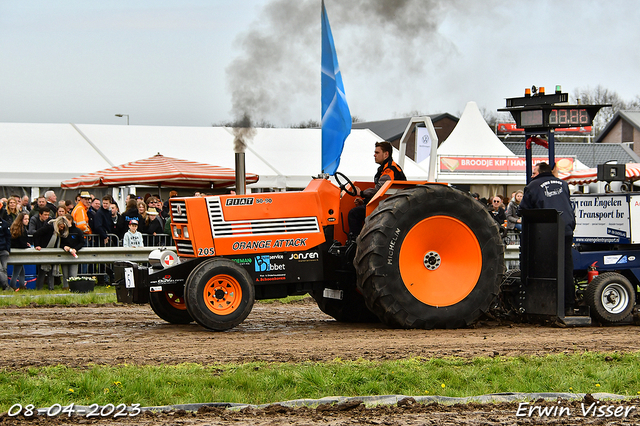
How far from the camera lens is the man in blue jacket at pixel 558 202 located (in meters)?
9.23

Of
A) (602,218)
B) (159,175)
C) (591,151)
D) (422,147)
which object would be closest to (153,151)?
(159,175)

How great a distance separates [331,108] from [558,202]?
3.82 meters

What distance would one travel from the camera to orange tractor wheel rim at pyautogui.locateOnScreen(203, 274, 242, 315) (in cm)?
830

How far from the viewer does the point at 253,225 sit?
8.71 meters

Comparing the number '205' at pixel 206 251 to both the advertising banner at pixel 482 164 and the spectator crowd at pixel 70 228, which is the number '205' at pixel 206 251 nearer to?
the spectator crowd at pixel 70 228

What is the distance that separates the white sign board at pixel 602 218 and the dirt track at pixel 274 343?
1256mm

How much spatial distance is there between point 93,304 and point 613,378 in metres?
8.00

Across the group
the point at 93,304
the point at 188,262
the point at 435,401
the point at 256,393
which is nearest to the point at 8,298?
the point at 93,304

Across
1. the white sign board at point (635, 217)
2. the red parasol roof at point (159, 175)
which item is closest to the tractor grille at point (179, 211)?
the white sign board at point (635, 217)

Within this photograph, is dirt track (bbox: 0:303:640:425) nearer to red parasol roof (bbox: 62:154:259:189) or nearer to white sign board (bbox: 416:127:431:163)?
red parasol roof (bbox: 62:154:259:189)

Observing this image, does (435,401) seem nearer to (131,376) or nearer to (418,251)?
(131,376)

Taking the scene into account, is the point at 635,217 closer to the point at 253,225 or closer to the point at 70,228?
the point at 253,225

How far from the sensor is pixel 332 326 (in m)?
9.34

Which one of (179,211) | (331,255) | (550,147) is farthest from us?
(550,147)
